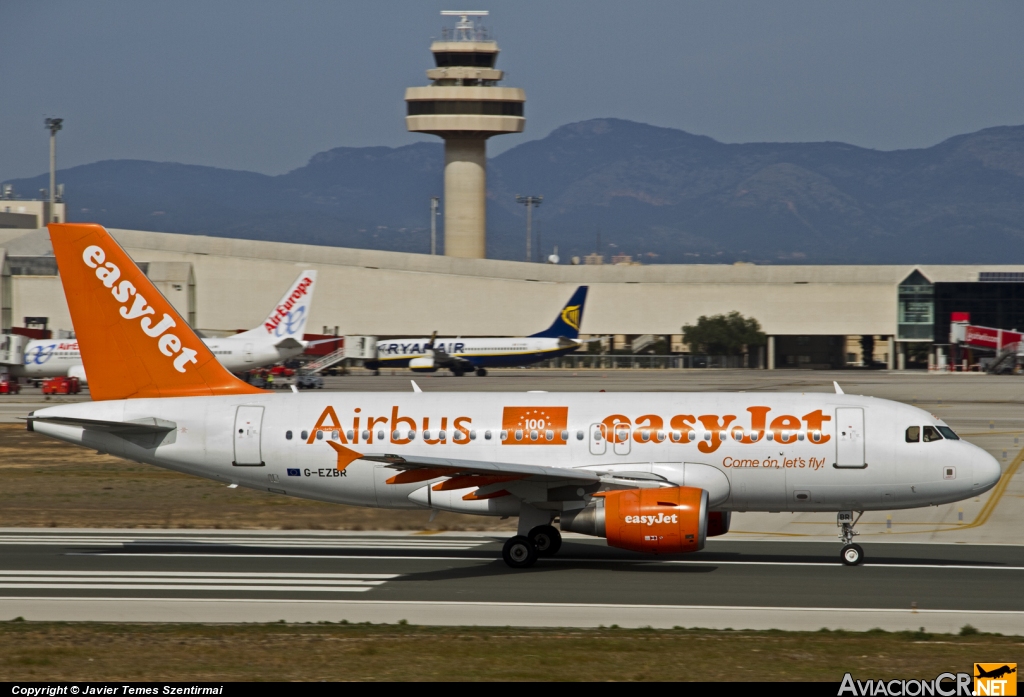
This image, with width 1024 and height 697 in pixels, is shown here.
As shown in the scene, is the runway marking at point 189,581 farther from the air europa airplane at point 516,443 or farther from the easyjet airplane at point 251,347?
the easyjet airplane at point 251,347

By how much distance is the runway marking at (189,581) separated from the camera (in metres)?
22.6

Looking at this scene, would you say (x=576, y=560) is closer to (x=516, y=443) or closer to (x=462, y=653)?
(x=516, y=443)

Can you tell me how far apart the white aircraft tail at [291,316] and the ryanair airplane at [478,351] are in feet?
94.5

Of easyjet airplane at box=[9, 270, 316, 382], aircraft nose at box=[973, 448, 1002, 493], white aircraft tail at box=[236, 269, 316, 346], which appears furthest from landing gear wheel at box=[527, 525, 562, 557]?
white aircraft tail at box=[236, 269, 316, 346]

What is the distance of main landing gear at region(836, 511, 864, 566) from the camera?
24750 millimetres

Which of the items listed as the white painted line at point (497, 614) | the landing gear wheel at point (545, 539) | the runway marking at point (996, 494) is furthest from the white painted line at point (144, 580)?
the runway marking at point (996, 494)

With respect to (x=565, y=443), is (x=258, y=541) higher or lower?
lower

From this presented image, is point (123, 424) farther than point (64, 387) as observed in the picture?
No

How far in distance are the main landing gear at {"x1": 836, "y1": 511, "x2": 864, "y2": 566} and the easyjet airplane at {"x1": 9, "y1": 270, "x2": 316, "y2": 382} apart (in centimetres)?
6334

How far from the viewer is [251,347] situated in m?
84.1

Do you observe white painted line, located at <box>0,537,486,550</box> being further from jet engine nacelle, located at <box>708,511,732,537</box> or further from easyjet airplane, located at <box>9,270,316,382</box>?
easyjet airplane, located at <box>9,270,316,382</box>

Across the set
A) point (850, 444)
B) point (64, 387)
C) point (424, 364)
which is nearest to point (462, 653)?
point (850, 444)

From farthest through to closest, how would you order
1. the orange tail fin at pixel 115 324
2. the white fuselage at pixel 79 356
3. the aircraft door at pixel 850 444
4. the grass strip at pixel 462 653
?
the white fuselage at pixel 79 356 < the orange tail fin at pixel 115 324 < the aircraft door at pixel 850 444 < the grass strip at pixel 462 653

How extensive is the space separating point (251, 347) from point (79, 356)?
40.8ft
